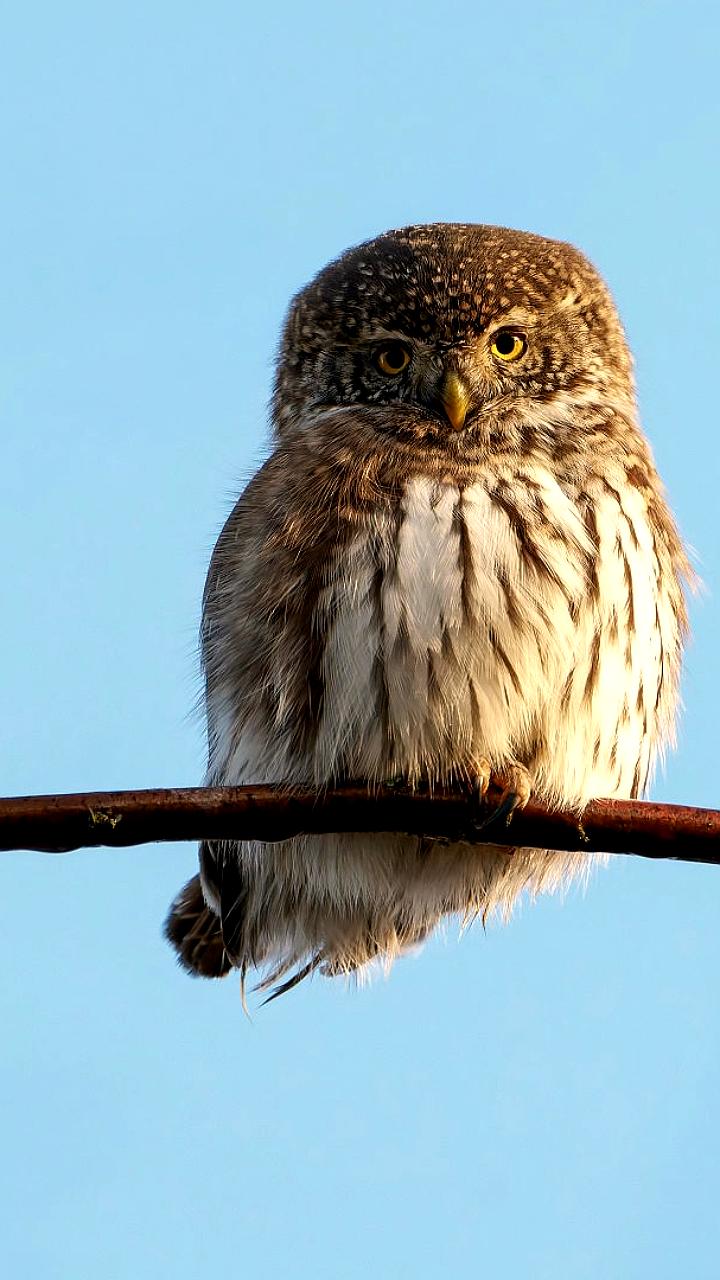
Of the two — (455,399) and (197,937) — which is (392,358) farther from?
(197,937)

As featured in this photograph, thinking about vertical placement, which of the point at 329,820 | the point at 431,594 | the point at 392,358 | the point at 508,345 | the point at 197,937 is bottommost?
the point at 197,937

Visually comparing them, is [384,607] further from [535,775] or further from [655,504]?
[655,504]

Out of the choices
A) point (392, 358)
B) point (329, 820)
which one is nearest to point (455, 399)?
point (392, 358)

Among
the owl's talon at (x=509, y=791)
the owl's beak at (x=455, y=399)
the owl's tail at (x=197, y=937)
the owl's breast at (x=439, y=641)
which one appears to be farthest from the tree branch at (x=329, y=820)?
the owl's tail at (x=197, y=937)

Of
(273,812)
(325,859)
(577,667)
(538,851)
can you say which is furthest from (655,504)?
(273,812)

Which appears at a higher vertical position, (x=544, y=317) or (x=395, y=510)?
(x=544, y=317)

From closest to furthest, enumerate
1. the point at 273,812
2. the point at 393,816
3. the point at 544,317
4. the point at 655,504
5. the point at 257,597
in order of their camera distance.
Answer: the point at 273,812 < the point at 393,816 < the point at 257,597 < the point at 655,504 < the point at 544,317

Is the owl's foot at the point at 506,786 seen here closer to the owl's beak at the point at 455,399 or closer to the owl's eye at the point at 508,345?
the owl's beak at the point at 455,399
